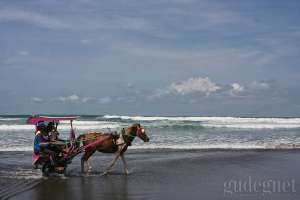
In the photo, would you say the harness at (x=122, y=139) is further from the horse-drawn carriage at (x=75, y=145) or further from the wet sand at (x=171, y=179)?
the wet sand at (x=171, y=179)

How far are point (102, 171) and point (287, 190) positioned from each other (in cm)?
594

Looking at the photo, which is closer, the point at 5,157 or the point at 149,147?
the point at 5,157

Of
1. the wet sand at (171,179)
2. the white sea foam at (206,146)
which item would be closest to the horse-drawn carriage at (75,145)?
the wet sand at (171,179)

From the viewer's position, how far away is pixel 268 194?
9992mm

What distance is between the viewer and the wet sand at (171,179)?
10180 mm

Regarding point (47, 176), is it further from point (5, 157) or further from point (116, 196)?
point (5, 157)

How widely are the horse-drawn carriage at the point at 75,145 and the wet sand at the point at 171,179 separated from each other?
44 cm

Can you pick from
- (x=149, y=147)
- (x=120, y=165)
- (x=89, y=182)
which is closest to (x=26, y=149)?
(x=149, y=147)

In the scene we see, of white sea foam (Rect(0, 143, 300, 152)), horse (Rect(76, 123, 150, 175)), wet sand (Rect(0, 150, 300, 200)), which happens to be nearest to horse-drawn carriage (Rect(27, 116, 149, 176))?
horse (Rect(76, 123, 150, 175))

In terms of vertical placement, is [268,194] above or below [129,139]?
below

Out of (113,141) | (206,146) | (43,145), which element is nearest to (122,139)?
(113,141)

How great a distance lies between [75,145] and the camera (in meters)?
13.5

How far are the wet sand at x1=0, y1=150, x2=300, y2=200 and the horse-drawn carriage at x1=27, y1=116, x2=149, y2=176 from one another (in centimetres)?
44

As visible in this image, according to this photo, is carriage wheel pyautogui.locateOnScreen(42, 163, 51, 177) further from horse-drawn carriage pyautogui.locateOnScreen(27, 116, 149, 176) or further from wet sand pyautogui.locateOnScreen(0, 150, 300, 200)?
wet sand pyautogui.locateOnScreen(0, 150, 300, 200)
